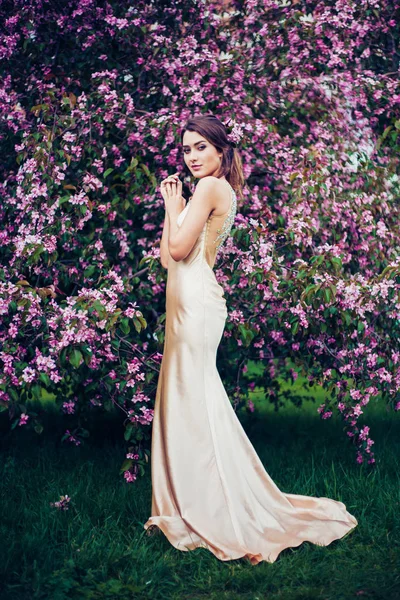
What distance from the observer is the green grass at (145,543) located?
12.2ft

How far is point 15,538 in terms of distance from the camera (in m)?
4.27

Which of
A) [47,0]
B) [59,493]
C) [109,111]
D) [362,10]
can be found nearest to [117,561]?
[59,493]

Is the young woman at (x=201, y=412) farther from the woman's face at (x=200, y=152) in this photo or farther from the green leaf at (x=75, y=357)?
the green leaf at (x=75, y=357)

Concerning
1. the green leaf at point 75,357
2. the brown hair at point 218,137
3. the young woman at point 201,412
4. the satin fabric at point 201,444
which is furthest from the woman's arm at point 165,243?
the green leaf at point 75,357

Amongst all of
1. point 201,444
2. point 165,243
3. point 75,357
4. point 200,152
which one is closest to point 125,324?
point 75,357

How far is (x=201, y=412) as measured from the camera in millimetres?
4102

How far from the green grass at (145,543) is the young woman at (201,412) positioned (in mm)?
Answer: 136

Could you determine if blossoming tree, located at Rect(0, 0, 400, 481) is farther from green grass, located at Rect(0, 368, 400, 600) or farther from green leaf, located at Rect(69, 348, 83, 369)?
green grass, located at Rect(0, 368, 400, 600)

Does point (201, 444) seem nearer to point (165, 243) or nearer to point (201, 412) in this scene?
point (201, 412)

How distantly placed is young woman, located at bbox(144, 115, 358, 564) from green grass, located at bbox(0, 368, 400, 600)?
0.14 m

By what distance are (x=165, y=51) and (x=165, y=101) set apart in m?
0.40

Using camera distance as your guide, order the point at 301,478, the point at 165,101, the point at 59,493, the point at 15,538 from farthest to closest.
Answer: the point at 165,101
the point at 301,478
the point at 59,493
the point at 15,538

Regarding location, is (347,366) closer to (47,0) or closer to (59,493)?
(59,493)

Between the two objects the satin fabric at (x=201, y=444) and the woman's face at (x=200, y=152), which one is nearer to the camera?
the satin fabric at (x=201, y=444)
